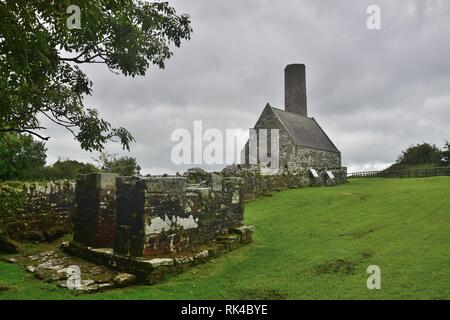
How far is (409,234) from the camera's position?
37.6 ft

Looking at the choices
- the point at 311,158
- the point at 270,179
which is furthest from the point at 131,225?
the point at 311,158

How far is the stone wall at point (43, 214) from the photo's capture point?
464 inches

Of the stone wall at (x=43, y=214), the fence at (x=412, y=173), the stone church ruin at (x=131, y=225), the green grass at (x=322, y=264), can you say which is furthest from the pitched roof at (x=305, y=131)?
the stone wall at (x=43, y=214)

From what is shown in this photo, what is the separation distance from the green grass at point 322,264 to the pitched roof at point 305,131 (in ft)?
70.5

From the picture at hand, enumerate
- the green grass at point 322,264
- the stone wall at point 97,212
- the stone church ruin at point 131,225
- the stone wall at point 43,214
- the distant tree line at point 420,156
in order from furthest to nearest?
the distant tree line at point 420,156 → the stone wall at point 43,214 → the stone wall at point 97,212 → the stone church ruin at point 131,225 → the green grass at point 322,264

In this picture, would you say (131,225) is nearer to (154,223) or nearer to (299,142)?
(154,223)

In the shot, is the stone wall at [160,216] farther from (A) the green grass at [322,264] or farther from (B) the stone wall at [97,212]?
(B) the stone wall at [97,212]

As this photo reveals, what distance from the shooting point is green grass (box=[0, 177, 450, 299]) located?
292 inches

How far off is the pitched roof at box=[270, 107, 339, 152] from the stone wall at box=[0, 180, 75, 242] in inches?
970

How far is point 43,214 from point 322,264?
28.6 feet

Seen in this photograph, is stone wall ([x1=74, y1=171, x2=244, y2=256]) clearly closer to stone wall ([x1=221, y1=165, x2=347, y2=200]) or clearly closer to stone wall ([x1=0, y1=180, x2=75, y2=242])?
stone wall ([x1=0, y1=180, x2=75, y2=242])

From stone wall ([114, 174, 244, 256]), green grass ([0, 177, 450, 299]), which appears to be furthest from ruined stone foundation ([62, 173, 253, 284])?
green grass ([0, 177, 450, 299])

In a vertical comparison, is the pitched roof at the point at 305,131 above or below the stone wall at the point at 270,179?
above
